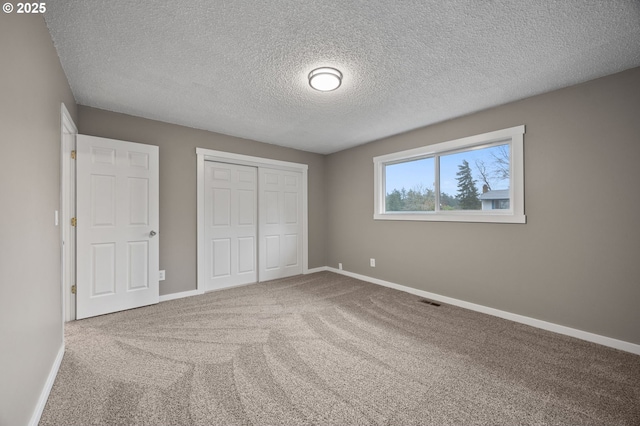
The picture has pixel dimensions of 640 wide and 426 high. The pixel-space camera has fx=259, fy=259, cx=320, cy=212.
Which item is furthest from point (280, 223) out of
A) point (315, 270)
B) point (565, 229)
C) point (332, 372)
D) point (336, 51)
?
point (565, 229)

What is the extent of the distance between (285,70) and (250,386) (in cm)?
244

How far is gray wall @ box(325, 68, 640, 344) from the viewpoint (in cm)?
220

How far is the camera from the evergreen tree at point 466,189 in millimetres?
3264

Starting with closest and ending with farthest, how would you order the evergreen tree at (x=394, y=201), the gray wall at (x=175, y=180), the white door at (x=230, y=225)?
the gray wall at (x=175, y=180)
the white door at (x=230, y=225)
the evergreen tree at (x=394, y=201)

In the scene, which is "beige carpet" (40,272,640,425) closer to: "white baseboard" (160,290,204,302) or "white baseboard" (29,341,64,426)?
"white baseboard" (29,341,64,426)

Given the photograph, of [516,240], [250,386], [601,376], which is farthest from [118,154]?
[601,376]

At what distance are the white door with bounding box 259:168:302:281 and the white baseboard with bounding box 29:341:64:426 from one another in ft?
8.60

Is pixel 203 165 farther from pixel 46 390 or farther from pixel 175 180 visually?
pixel 46 390

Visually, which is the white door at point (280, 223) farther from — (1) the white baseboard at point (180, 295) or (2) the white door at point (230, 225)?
(1) the white baseboard at point (180, 295)

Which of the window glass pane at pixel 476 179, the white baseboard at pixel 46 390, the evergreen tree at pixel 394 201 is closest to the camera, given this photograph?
the white baseboard at pixel 46 390

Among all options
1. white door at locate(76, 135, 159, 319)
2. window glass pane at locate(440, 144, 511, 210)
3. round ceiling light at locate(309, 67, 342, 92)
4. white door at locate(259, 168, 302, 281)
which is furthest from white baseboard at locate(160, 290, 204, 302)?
window glass pane at locate(440, 144, 511, 210)

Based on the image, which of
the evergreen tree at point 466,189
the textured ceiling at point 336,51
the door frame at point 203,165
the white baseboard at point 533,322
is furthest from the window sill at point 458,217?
the door frame at point 203,165

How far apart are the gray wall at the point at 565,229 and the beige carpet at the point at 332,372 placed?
1.13 ft

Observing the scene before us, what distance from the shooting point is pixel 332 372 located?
6.19 feet
